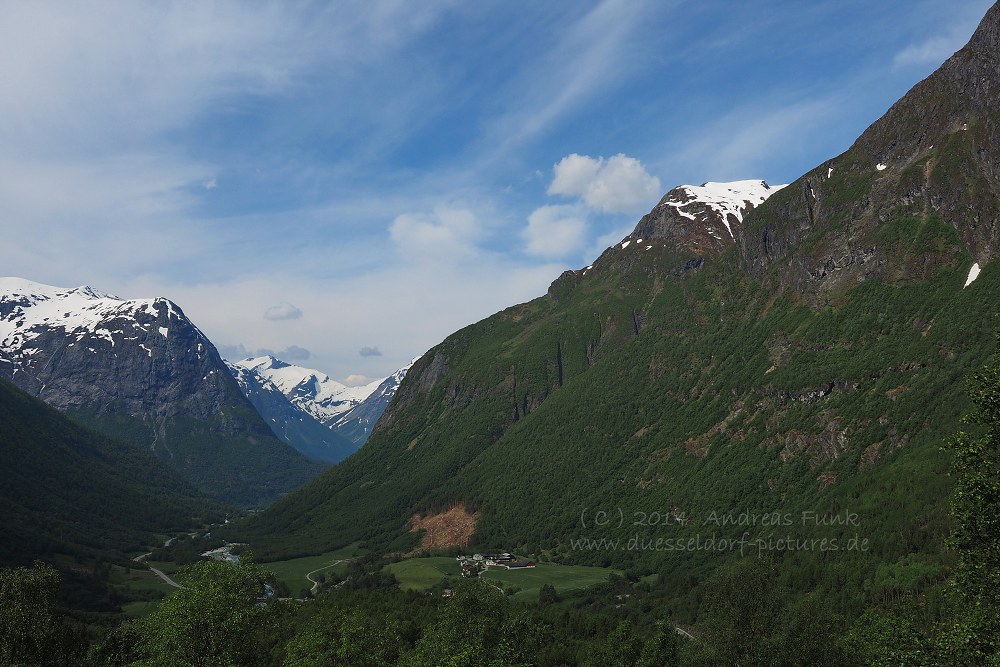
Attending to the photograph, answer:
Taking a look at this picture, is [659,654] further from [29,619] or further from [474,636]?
[29,619]

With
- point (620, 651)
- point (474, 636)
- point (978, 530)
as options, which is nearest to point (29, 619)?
point (474, 636)

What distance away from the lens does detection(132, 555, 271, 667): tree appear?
53438 mm

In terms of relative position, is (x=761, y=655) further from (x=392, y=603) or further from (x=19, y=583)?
(x=392, y=603)

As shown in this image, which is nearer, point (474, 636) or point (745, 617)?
point (474, 636)

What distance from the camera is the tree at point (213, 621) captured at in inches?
2104

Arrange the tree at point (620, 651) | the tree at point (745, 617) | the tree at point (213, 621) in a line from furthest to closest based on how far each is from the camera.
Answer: the tree at point (620, 651), the tree at point (745, 617), the tree at point (213, 621)

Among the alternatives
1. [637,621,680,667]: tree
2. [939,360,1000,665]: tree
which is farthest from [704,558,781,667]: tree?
[939,360,1000,665]: tree

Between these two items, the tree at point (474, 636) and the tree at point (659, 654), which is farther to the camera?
the tree at point (659, 654)

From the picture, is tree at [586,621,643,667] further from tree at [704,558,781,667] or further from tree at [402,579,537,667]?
tree at [402,579,537,667]

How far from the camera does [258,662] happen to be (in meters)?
62.1

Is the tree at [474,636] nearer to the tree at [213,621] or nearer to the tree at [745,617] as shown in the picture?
the tree at [213,621]

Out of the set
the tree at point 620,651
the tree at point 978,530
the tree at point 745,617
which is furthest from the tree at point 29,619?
the tree at point 745,617

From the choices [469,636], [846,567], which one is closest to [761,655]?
[469,636]

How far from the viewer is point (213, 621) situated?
54.3 metres
